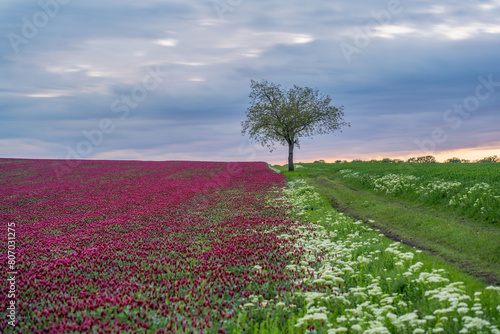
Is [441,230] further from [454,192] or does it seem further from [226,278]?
[226,278]

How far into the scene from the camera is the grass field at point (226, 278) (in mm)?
7684

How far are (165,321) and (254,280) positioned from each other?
3.25 metres

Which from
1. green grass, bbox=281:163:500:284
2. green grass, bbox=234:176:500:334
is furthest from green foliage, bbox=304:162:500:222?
green grass, bbox=234:176:500:334

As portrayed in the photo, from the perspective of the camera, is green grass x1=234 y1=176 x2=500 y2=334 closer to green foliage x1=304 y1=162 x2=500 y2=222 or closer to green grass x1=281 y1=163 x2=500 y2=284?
green grass x1=281 y1=163 x2=500 y2=284

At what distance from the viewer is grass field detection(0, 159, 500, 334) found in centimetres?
768

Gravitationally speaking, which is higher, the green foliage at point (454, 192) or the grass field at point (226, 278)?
the green foliage at point (454, 192)

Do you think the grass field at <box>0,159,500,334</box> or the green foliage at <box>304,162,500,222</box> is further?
the green foliage at <box>304,162,500,222</box>

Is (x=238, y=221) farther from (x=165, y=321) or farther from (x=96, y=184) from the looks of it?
(x=96, y=184)

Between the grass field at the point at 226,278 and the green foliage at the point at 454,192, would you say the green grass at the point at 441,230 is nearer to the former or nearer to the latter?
the green foliage at the point at 454,192

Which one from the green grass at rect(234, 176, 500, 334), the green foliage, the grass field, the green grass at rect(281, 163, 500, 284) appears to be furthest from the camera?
the green foliage

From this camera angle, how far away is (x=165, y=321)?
7680 millimetres

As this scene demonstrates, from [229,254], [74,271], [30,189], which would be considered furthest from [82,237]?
[30,189]

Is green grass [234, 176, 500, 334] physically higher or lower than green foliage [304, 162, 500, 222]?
lower

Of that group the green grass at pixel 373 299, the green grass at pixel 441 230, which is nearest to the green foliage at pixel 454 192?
the green grass at pixel 441 230
